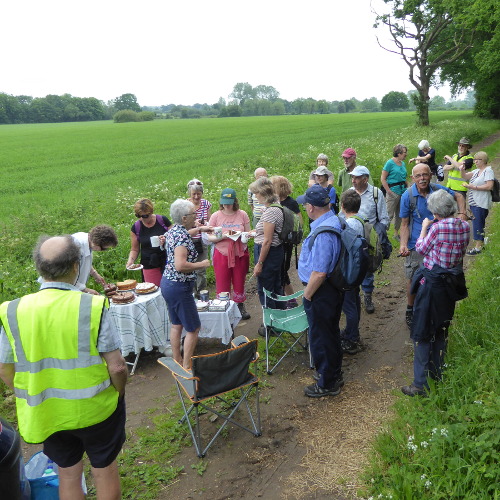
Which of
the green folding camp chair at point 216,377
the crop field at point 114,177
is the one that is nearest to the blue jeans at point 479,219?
the crop field at point 114,177

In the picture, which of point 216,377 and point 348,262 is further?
point 348,262

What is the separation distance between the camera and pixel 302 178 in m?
13.6

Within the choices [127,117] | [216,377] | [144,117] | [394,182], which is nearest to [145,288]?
[216,377]

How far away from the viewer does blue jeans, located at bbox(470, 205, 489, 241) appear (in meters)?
7.55

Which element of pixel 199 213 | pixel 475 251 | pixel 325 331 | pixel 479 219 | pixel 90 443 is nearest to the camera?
pixel 90 443

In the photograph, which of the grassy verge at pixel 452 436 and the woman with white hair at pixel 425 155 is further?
the woman with white hair at pixel 425 155

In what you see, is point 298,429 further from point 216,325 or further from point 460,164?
point 460,164

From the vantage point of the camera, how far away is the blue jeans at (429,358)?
3.98 m

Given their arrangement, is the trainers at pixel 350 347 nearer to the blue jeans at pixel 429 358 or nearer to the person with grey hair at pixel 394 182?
the blue jeans at pixel 429 358

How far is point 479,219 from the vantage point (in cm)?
764

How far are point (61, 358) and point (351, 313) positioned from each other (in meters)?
3.52

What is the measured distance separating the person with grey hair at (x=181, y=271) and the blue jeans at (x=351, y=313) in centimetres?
179

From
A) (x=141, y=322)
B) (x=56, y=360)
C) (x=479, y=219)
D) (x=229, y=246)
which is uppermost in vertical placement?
(x=56, y=360)

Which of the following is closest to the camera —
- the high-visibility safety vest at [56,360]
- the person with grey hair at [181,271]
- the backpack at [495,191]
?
the high-visibility safety vest at [56,360]
